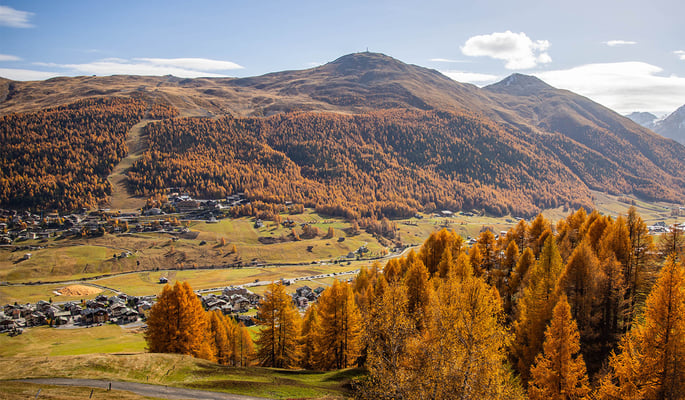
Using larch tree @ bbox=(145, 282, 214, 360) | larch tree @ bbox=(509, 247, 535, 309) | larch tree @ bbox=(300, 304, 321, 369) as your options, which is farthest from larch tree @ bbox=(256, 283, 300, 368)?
larch tree @ bbox=(509, 247, 535, 309)

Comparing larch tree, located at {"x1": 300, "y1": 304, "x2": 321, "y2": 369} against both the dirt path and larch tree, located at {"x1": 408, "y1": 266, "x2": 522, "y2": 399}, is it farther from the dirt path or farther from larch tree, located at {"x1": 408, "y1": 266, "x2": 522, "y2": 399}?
larch tree, located at {"x1": 408, "y1": 266, "x2": 522, "y2": 399}

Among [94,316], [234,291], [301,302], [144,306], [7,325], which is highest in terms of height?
[7,325]

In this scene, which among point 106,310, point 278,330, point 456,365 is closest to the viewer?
point 456,365

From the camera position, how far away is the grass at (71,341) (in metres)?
85.1

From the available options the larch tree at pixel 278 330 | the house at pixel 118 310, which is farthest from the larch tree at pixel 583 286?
the house at pixel 118 310

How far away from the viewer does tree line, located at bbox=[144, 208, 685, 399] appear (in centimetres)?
2191

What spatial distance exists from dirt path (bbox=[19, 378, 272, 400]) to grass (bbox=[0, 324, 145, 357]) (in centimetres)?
5174

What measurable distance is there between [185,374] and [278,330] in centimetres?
1484

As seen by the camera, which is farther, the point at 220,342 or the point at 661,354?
the point at 220,342

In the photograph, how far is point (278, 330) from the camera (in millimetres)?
53656

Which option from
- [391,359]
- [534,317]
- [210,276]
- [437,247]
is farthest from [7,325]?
[534,317]

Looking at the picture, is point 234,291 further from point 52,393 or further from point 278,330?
point 52,393

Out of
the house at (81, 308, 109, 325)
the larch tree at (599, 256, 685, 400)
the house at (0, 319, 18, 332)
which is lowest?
the house at (81, 308, 109, 325)

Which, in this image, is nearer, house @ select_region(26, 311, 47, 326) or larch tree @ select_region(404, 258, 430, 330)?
larch tree @ select_region(404, 258, 430, 330)
